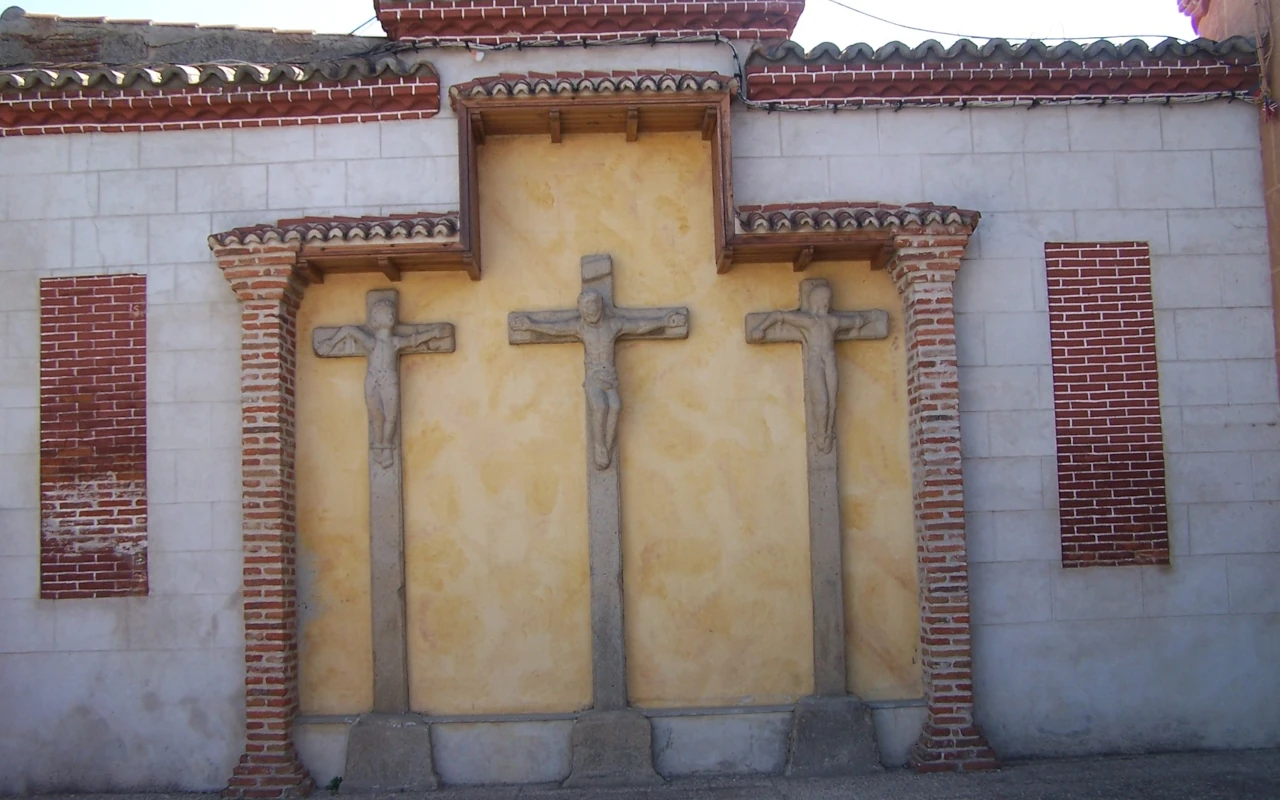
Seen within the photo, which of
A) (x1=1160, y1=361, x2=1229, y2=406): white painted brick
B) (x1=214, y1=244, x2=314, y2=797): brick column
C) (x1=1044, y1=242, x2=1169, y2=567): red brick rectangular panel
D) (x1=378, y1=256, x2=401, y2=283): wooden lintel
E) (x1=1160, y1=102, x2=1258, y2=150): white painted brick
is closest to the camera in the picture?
(x1=214, y1=244, x2=314, y2=797): brick column

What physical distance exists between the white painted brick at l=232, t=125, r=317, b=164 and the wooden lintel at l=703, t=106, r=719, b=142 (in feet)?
9.01

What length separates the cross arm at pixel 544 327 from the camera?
27.5ft

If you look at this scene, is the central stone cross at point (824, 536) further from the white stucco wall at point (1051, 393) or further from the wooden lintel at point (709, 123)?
the wooden lintel at point (709, 123)

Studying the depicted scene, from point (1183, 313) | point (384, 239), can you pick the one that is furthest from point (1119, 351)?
point (384, 239)

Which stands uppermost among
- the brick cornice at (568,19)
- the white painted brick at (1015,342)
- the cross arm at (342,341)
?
the brick cornice at (568,19)

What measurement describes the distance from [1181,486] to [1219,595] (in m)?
0.77

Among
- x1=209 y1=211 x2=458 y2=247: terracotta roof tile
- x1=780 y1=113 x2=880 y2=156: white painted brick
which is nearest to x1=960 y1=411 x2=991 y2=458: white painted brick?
x1=780 y1=113 x2=880 y2=156: white painted brick

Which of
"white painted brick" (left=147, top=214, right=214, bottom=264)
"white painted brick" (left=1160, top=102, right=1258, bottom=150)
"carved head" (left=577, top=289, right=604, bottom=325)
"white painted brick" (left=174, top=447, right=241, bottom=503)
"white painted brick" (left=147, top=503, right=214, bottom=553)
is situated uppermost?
"white painted brick" (left=1160, top=102, right=1258, bottom=150)

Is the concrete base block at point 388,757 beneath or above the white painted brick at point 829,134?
beneath

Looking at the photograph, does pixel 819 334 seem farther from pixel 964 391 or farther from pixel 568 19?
pixel 568 19

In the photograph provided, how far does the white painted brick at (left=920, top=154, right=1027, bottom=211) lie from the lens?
8555mm

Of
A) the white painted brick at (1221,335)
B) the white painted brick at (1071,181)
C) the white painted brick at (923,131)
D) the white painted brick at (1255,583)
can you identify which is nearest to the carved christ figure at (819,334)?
the white painted brick at (923,131)

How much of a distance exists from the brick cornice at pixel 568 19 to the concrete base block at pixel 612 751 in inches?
187

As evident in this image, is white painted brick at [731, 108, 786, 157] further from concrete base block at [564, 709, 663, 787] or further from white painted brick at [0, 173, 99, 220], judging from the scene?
white painted brick at [0, 173, 99, 220]
